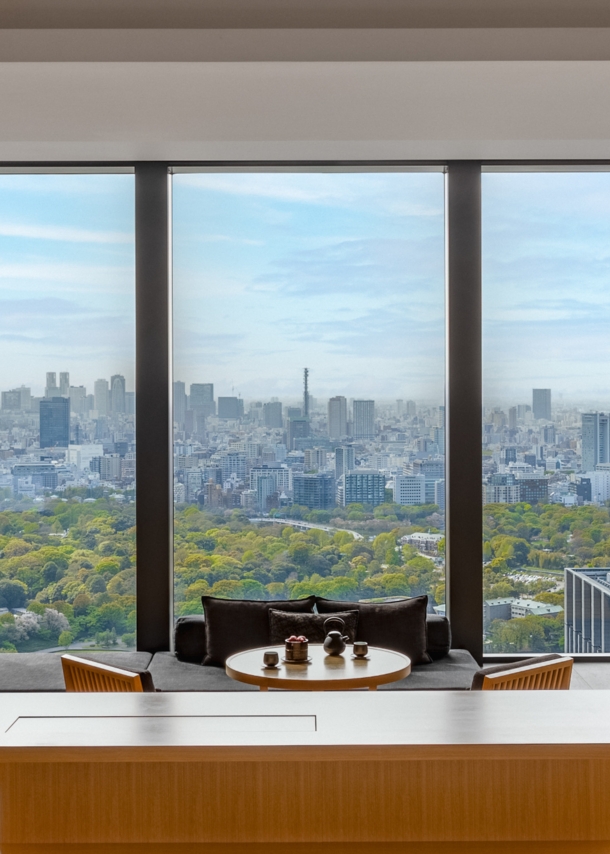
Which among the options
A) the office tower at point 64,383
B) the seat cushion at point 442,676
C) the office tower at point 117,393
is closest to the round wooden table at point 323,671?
the seat cushion at point 442,676

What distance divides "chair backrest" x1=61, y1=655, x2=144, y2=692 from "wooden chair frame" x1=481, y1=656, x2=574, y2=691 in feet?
4.95

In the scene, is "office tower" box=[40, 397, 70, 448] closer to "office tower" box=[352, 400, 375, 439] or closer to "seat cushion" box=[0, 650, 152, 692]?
"seat cushion" box=[0, 650, 152, 692]

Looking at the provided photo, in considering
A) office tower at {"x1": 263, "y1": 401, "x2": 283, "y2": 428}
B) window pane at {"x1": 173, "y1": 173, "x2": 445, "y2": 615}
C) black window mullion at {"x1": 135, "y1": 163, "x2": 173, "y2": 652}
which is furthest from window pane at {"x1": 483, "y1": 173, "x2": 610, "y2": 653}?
black window mullion at {"x1": 135, "y1": 163, "x2": 173, "y2": 652}

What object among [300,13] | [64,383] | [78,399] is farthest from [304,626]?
[300,13]

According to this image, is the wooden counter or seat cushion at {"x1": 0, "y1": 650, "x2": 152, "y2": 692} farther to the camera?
seat cushion at {"x1": 0, "y1": 650, "x2": 152, "y2": 692}

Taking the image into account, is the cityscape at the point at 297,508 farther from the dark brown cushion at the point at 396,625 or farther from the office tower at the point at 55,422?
the dark brown cushion at the point at 396,625

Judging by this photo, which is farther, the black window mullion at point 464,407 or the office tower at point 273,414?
the office tower at point 273,414

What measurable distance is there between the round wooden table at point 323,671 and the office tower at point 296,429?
156 centimetres

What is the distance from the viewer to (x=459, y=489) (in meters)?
4.88

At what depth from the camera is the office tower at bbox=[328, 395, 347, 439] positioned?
5.00 metres

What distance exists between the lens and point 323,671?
11.6 feet

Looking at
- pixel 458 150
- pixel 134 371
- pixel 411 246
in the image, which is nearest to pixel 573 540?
pixel 411 246

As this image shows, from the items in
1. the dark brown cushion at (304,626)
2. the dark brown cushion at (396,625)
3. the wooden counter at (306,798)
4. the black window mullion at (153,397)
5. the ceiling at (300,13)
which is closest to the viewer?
the wooden counter at (306,798)

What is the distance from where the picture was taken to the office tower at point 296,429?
197 inches
